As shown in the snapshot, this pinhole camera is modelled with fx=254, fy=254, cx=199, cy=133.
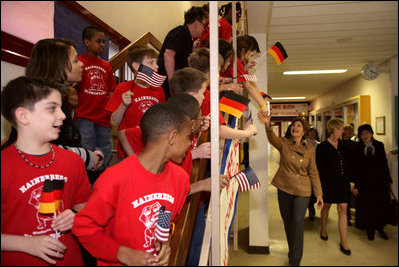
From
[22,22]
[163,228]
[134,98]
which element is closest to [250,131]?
[134,98]

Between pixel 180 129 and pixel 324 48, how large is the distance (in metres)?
2.28

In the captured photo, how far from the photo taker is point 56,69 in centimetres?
71

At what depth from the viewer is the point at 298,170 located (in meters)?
2.39

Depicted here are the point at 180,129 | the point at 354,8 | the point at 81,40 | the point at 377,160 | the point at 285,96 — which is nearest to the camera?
the point at 180,129

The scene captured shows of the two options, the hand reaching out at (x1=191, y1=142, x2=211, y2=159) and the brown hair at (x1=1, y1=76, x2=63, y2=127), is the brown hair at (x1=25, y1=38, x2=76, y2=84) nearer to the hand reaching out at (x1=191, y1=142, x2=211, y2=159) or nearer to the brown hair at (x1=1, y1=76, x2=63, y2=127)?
the brown hair at (x1=1, y1=76, x2=63, y2=127)

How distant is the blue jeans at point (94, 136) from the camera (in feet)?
4.09

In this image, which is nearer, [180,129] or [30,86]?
[30,86]

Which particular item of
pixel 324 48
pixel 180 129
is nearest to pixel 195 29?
pixel 180 129

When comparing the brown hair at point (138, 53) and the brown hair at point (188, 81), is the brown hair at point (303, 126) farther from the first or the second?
the brown hair at point (138, 53)

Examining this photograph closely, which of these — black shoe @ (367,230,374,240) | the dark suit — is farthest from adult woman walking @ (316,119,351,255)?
black shoe @ (367,230,374,240)

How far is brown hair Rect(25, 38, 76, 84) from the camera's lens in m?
0.62

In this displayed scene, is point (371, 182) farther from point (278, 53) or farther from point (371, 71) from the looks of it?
point (278, 53)

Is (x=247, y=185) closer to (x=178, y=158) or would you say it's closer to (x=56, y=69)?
(x=178, y=158)

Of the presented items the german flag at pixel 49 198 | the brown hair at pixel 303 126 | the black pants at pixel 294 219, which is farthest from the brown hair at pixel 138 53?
the black pants at pixel 294 219
